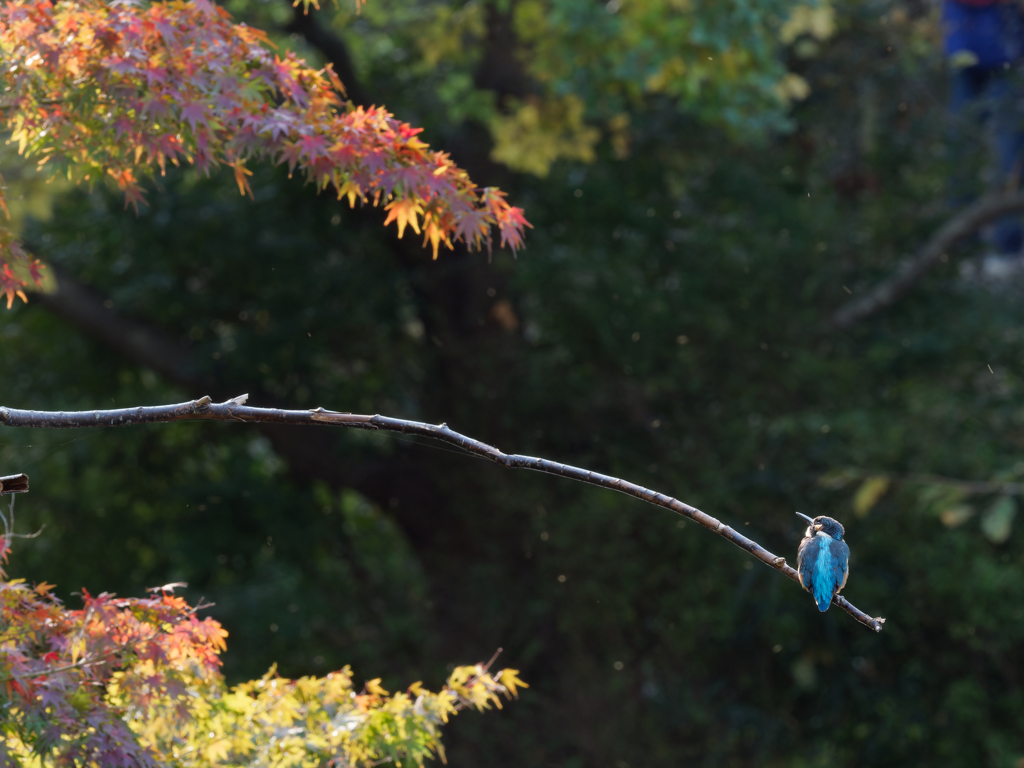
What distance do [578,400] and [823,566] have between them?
14.2 ft

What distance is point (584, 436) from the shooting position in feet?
20.7

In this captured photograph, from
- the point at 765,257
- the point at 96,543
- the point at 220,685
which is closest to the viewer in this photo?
the point at 220,685

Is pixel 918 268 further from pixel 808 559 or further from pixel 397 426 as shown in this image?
pixel 397 426

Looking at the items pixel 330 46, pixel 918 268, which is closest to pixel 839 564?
pixel 330 46

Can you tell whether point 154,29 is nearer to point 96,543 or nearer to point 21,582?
point 21,582

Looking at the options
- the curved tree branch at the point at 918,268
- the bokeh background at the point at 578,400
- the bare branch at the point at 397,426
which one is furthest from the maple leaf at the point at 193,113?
the curved tree branch at the point at 918,268

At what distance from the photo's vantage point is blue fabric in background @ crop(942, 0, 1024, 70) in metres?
7.55

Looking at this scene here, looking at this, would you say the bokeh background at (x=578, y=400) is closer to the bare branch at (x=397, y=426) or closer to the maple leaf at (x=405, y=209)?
the maple leaf at (x=405, y=209)

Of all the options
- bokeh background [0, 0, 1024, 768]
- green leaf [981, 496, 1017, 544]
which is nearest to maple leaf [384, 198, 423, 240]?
bokeh background [0, 0, 1024, 768]

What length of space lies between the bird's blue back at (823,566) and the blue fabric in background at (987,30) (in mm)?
6829

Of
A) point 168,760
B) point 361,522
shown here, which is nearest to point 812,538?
point 168,760

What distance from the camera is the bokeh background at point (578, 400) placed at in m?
5.91

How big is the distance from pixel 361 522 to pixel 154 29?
5.61m

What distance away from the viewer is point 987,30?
25.6 ft
